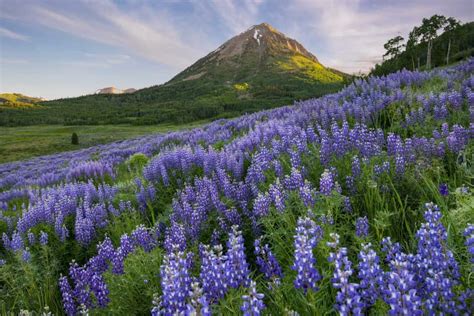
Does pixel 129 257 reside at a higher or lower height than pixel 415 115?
lower

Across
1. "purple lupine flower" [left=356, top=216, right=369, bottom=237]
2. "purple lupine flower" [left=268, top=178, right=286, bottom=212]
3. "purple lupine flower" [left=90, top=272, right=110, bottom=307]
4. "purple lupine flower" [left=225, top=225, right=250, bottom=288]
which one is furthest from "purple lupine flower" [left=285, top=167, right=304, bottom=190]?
"purple lupine flower" [left=90, top=272, right=110, bottom=307]

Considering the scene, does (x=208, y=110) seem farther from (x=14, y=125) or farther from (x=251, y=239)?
(x=251, y=239)

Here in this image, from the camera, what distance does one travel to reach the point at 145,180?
811cm

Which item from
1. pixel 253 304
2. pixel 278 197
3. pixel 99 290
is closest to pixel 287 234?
pixel 278 197

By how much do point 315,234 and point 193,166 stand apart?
17.5 feet

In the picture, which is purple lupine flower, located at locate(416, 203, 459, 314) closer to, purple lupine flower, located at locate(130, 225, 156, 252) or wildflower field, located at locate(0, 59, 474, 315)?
wildflower field, located at locate(0, 59, 474, 315)

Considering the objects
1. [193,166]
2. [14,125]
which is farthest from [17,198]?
[14,125]

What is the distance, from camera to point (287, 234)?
12.5 ft

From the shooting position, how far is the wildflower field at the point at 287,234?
2.41 meters

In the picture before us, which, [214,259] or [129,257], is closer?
[214,259]

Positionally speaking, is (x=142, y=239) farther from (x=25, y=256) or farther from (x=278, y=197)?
(x=278, y=197)

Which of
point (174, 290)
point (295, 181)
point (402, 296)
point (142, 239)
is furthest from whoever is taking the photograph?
point (142, 239)

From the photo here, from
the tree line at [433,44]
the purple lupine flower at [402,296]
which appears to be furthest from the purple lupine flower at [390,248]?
the tree line at [433,44]

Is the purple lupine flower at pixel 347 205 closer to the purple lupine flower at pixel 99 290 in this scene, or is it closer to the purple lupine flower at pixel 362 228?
the purple lupine flower at pixel 362 228
